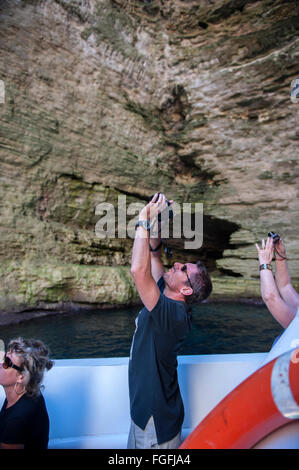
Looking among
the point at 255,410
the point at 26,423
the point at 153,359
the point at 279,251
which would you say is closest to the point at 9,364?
the point at 26,423

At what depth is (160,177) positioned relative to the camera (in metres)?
11.1

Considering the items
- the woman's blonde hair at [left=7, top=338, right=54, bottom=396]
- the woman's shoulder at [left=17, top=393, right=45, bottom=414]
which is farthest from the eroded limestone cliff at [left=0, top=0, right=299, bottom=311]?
the woman's shoulder at [left=17, top=393, right=45, bottom=414]

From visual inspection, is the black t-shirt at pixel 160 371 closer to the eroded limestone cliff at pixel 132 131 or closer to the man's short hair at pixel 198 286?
the man's short hair at pixel 198 286

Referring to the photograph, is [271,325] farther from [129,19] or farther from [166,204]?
[129,19]

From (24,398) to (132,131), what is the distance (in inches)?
403

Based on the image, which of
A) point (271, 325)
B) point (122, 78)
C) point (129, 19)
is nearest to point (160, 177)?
point (122, 78)

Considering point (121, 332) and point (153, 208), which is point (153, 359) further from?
point (121, 332)

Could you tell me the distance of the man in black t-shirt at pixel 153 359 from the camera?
3.54 feet

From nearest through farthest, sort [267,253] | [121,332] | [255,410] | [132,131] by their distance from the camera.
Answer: [255,410] → [267,253] → [121,332] → [132,131]

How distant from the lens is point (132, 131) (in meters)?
10.3

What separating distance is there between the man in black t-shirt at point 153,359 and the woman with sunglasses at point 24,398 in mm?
400

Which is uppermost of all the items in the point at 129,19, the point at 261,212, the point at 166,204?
the point at 129,19

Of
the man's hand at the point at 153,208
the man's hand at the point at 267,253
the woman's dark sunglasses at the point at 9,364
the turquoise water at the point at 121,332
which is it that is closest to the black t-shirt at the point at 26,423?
the woman's dark sunglasses at the point at 9,364

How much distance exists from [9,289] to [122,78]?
26.9 ft
